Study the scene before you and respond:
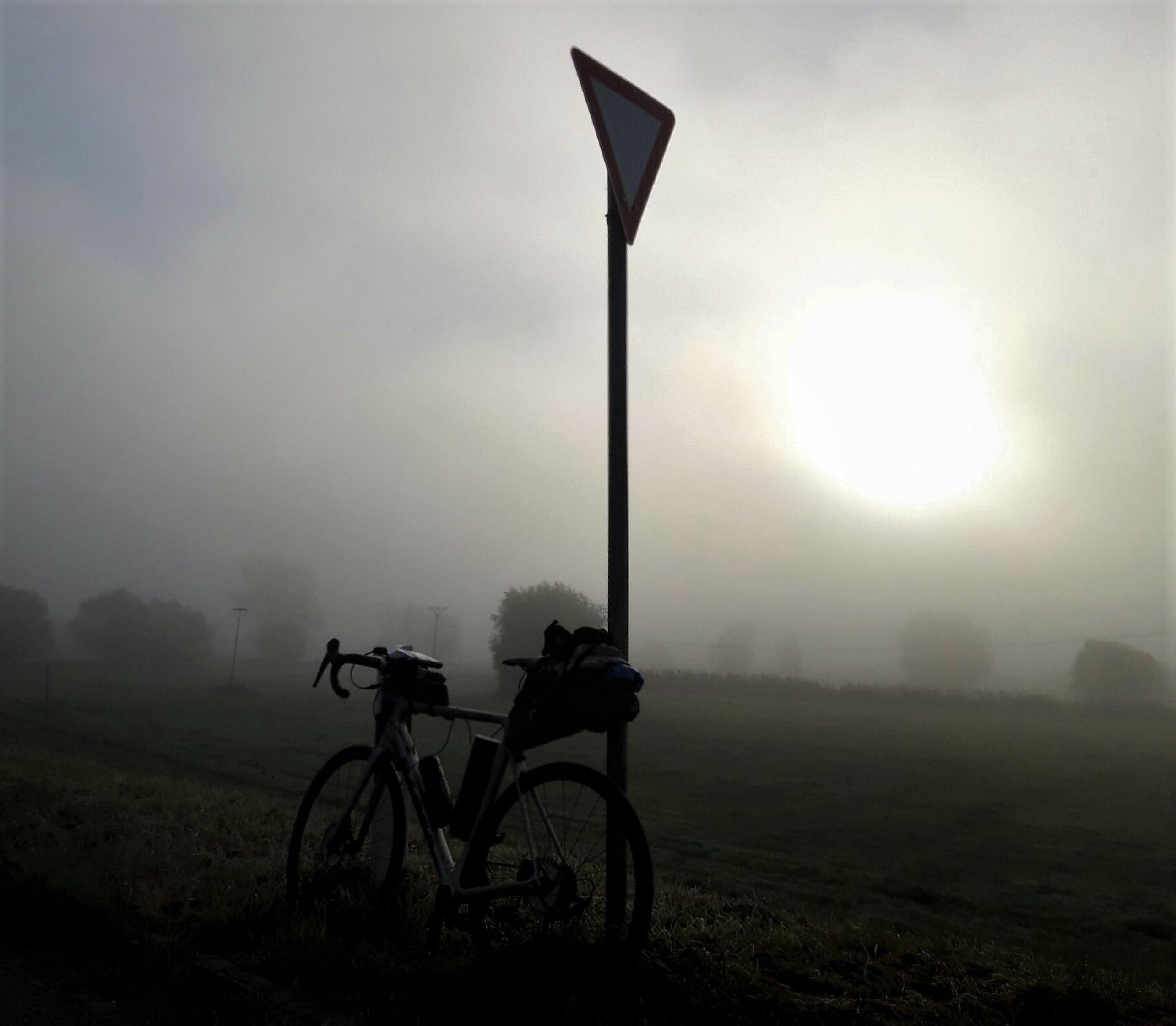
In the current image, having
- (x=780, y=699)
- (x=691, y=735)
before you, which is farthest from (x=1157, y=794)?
(x=780, y=699)

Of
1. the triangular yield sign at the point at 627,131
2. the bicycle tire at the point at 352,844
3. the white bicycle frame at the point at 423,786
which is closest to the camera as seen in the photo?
the white bicycle frame at the point at 423,786

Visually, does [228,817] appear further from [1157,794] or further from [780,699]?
[780,699]

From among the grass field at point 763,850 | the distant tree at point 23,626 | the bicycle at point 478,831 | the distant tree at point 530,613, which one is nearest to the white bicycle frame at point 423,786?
the bicycle at point 478,831

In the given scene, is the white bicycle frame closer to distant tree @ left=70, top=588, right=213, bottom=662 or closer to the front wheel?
the front wheel

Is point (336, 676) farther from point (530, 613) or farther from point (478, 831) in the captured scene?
point (530, 613)

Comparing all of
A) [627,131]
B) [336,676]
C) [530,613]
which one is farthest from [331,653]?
[530,613]

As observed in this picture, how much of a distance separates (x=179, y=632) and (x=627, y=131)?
187 m

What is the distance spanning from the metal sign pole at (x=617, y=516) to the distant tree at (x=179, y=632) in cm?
17670

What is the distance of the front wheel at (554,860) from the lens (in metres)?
3.65

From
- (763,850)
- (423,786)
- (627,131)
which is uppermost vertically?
(627,131)

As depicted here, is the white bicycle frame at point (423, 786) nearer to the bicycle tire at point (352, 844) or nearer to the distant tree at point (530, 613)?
the bicycle tire at point (352, 844)

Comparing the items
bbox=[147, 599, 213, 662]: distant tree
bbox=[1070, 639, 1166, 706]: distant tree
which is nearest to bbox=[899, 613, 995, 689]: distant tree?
bbox=[1070, 639, 1166, 706]: distant tree

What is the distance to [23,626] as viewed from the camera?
504 feet

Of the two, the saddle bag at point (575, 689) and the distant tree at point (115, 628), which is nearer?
the saddle bag at point (575, 689)
